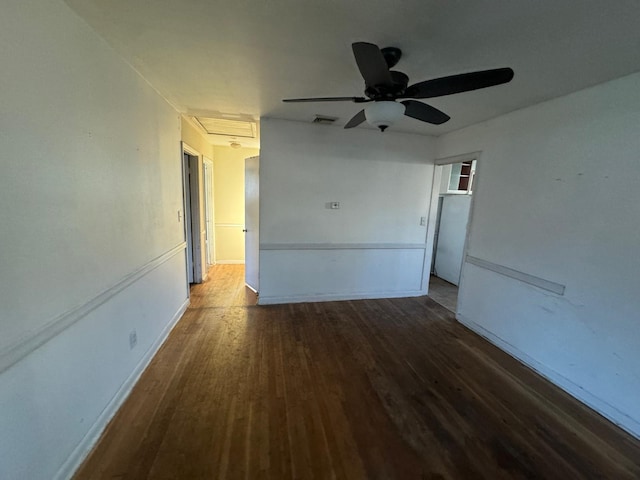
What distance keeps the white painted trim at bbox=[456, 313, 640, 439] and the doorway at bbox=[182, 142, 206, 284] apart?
157 inches

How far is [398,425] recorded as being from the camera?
1.77 m

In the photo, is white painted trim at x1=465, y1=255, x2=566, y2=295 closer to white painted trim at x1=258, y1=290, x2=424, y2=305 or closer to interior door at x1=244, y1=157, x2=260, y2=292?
white painted trim at x1=258, y1=290, x2=424, y2=305

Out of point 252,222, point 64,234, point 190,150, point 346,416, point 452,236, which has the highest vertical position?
point 190,150

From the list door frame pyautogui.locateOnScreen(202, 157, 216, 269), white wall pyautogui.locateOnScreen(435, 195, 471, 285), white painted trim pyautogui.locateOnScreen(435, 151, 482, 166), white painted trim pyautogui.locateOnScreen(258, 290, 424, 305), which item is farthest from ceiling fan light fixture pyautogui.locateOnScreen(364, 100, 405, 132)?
door frame pyautogui.locateOnScreen(202, 157, 216, 269)

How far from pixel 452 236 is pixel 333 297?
2.61 m

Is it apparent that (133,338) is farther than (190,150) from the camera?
No

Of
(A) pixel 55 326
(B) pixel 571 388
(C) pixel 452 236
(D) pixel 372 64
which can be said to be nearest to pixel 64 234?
(A) pixel 55 326

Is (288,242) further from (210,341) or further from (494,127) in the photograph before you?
(494,127)

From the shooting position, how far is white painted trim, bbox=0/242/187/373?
103cm

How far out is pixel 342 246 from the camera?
3.70 m

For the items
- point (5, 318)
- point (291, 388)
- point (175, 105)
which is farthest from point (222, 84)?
point (291, 388)

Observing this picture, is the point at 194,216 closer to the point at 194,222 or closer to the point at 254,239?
the point at 194,222

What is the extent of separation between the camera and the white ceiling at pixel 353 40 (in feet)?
4.21

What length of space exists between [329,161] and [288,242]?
1.20m
